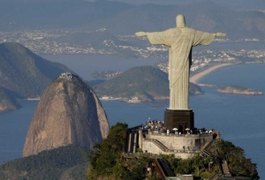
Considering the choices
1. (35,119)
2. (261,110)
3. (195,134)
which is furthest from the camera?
(261,110)

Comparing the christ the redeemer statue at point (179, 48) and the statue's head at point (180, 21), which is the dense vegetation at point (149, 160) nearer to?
the christ the redeemer statue at point (179, 48)

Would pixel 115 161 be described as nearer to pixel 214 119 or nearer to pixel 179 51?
pixel 179 51

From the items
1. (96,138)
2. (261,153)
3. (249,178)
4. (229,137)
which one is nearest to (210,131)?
(249,178)

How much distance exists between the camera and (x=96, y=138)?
13512 centimetres

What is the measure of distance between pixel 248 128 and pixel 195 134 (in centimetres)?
10899

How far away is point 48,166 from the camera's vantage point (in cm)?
10088

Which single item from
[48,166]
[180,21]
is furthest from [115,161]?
[48,166]

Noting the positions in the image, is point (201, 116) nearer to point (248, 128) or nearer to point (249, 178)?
point (248, 128)

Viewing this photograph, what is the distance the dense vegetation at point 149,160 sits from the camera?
2766cm

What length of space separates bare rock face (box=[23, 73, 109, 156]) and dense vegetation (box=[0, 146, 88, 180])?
29519 mm

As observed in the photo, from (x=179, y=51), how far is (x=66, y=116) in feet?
368

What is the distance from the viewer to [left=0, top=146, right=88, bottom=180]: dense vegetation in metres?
95.8

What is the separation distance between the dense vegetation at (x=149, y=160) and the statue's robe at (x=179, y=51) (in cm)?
156

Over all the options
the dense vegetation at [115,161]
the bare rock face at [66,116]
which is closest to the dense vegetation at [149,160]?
the dense vegetation at [115,161]
